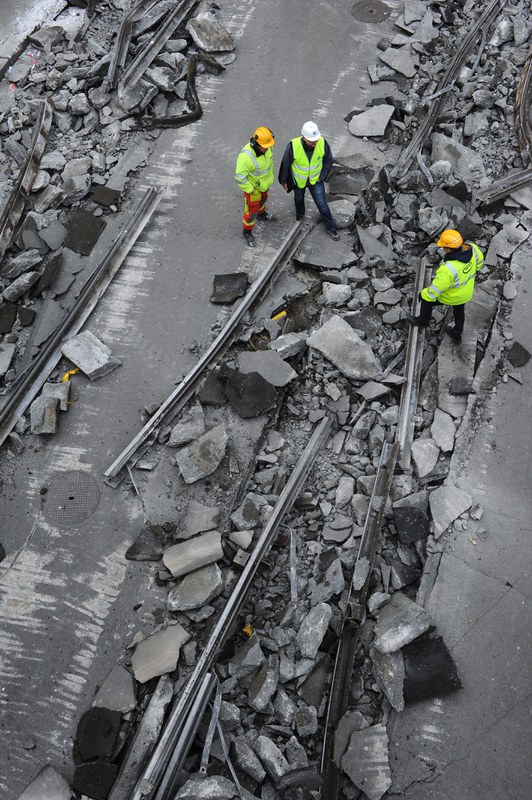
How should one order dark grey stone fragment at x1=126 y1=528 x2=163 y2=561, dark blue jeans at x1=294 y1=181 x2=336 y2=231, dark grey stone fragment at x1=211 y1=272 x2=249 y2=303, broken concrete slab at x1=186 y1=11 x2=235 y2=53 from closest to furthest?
dark grey stone fragment at x1=126 y1=528 x2=163 y2=561
dark grey stone fragment at x1=211 y1=272 x2=249 y2=303
dark blue jeans at x1=294 y1=181 x2=336 y2=231
broken concrete slab at x1=186 y1=11 x2=235 y2=53

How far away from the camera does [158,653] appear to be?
20.5 ft

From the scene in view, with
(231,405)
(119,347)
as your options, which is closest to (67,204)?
(119,347)

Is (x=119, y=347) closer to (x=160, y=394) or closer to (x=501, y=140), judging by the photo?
(x=160, y=394)

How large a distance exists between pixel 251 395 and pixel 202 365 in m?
0.80

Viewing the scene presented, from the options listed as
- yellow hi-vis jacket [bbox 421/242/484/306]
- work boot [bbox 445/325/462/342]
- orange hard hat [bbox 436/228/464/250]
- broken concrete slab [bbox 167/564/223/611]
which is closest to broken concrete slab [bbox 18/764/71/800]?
broken concrete slab [bbox 167/564/223/611]

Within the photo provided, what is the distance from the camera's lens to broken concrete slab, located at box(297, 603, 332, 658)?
20.2 ft

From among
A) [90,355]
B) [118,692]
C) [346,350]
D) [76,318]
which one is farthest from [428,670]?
[76,318]

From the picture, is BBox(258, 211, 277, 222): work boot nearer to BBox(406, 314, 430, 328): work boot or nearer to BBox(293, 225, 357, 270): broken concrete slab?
BBox(293, 225, 357, 270): broken concrete slab

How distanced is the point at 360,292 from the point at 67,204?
4.88m

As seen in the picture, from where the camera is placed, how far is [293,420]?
25.9 ft

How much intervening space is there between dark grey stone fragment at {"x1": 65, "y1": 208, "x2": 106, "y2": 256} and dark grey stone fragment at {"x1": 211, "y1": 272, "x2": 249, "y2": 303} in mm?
2050

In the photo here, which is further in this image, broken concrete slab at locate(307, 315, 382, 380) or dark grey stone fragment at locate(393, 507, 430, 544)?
broken concrete slab at locate(307, 315, 382, 380)

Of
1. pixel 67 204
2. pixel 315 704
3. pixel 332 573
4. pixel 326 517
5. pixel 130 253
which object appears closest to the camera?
pixel 315 704

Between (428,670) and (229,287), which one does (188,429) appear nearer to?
(229,287)
